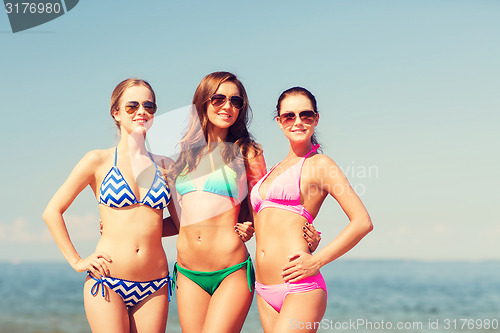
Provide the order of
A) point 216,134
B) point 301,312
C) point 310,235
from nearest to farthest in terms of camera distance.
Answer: point 301,312, point 310,235, point 216,134

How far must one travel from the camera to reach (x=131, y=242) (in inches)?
244

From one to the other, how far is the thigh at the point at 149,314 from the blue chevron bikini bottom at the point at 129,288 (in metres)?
0.07

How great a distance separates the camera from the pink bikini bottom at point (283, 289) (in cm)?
571

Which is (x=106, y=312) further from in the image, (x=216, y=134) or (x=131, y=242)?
(x=216, y=134)

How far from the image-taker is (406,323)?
2962 cm

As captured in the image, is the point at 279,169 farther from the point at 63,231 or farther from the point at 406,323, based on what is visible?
the point at 406,323

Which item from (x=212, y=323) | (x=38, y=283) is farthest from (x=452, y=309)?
(x=38, y=283)

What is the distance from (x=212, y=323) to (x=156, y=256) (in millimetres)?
1079

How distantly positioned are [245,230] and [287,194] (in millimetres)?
860

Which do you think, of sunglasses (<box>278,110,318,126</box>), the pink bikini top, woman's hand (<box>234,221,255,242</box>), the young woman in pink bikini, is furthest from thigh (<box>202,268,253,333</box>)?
sunglasses (<box>278,110,318,126</box>)

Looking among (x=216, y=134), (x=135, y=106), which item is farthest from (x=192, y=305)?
(x=135, y=106)

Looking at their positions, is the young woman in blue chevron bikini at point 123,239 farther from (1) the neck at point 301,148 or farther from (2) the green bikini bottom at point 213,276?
(1) the neck at point 301,148

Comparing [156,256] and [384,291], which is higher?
[156,256]

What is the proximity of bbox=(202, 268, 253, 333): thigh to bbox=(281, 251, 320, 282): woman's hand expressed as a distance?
881 millimetres
